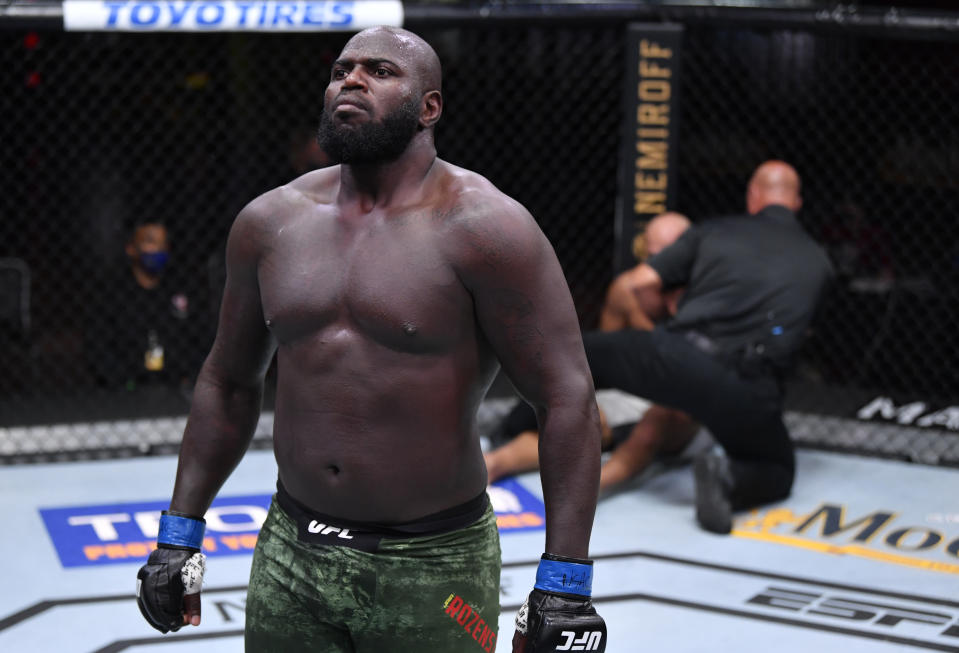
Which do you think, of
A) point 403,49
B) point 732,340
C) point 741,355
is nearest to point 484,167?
point 732,340

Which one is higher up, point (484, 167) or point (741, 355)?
point (484, 167)

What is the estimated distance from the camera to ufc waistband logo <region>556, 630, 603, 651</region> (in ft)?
5.65

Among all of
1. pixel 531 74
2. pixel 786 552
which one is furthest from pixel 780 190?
pixel 531 74

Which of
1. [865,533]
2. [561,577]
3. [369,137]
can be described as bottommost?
[865,533]

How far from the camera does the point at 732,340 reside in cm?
409

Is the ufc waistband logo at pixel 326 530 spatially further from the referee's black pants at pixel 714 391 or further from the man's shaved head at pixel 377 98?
the referee's black pants at pixel 714 391

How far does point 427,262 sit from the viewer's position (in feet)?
5.77

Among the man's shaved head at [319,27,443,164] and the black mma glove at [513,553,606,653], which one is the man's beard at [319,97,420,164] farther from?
the black mma glove at [513,553,606,653]

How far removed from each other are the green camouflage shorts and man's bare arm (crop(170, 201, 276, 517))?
19 cm

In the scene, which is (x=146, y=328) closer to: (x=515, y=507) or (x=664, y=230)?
(x=515, y=507)

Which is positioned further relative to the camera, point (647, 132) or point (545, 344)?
point (647, 132)

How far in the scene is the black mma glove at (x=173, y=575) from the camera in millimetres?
1932

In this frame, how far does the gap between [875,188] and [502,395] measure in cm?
210

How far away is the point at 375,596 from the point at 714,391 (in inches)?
89.8
